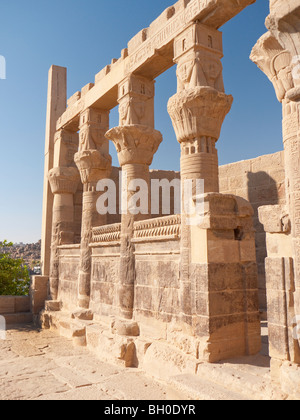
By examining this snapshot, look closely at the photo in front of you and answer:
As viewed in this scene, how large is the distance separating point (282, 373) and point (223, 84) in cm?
464

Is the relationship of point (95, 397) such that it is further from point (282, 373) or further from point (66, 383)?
point (282, 373)

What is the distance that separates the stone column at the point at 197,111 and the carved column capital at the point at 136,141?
1534mm

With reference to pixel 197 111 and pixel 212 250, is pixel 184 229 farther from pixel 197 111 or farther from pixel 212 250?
pixel 197 111

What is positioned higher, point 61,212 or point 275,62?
point 275,62

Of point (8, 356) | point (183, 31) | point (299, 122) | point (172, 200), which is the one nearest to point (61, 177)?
point (172, 200)

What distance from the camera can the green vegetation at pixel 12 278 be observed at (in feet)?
41.2

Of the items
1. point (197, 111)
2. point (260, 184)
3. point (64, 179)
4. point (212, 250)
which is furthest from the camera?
point (64, 179)

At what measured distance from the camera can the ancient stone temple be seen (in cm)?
361

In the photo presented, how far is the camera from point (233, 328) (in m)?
5.22

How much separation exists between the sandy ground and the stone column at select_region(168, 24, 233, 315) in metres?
1.33

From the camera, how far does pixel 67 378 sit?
19.0 feet

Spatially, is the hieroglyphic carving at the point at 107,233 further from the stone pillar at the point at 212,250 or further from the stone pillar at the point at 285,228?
the stone pillar at the point at 285,228

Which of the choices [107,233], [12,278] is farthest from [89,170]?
[12,278]

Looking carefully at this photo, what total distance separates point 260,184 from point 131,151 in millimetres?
3105
